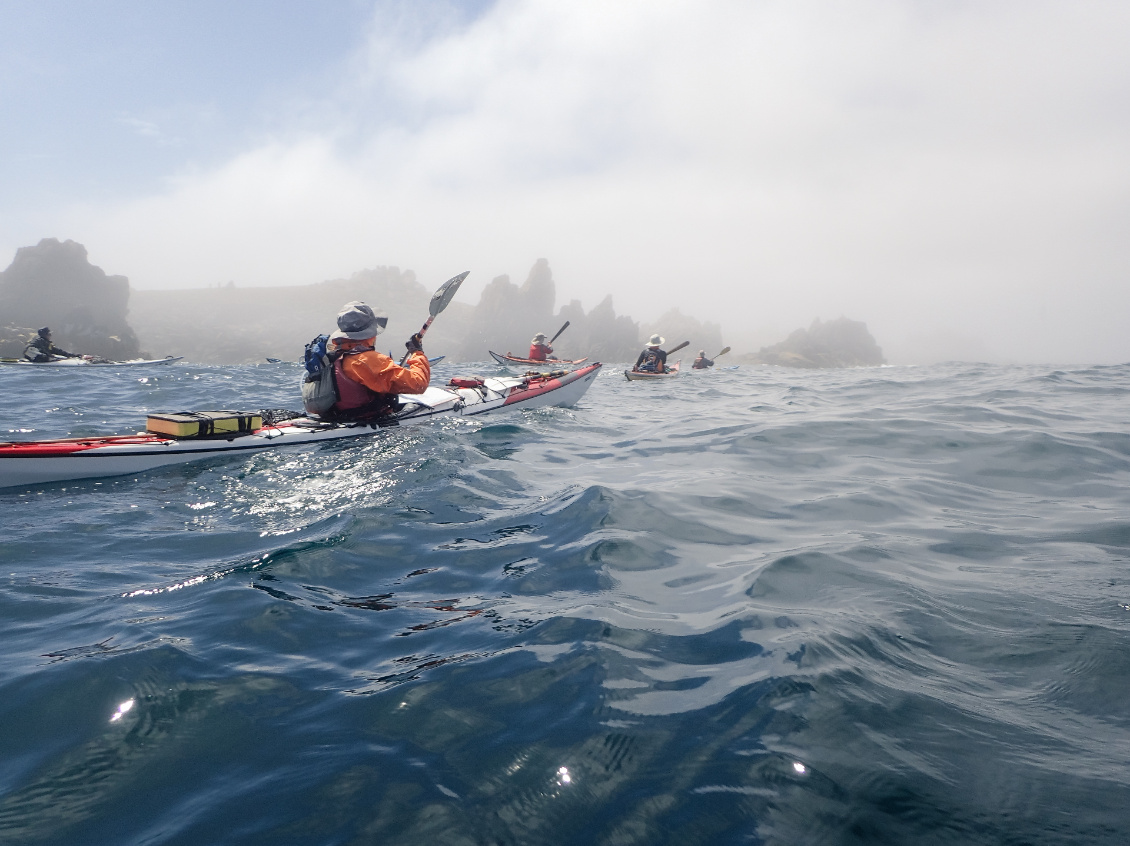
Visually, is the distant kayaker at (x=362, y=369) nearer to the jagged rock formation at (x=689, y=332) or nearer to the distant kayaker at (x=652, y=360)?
the distant kayaker at (x=652, y=360)

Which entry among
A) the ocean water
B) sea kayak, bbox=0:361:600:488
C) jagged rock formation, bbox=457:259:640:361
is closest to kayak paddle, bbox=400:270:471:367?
sea kayak, bbox=0:361:600:488

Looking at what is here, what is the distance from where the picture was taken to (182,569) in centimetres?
387

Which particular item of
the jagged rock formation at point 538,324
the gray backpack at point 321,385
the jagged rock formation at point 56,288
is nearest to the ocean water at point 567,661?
the gray backpack at point 321,385

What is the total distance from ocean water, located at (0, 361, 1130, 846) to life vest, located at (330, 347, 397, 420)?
6.55 ft

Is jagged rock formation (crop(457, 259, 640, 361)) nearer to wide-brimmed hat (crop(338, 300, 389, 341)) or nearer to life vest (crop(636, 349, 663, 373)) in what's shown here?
life vest (crop(636, 349, 663, 373))

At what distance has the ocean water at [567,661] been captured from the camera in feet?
5.98

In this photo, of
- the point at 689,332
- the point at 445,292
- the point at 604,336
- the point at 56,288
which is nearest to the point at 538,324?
the point at 604,336

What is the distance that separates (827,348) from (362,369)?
9505 cm

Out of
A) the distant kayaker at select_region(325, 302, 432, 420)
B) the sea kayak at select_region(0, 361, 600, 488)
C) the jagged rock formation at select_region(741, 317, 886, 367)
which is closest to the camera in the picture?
the sea kayak at select_region(0, 361, 600, 488)

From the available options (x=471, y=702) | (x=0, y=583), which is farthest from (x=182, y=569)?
(x=471, y=702)

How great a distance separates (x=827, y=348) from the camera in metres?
91.2

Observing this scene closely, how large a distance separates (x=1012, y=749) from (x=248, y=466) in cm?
686

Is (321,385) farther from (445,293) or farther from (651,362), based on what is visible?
(651,362)

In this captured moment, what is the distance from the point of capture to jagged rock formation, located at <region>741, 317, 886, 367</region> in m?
84.6
